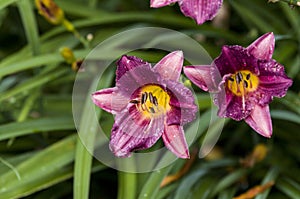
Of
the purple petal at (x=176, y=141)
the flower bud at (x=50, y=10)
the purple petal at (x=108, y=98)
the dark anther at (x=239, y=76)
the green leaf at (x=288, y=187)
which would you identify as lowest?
the green leaf at (x=288, y=187)

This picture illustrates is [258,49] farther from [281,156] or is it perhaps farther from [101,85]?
[281,156]

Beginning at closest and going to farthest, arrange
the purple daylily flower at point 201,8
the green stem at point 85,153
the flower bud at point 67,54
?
the purple daylily flower at point 201,8, the green stem at point 85,153, the flower bud at point 67,54

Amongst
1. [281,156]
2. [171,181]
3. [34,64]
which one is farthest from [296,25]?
[34,64]

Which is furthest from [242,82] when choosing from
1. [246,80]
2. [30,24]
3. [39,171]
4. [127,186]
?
[30,24]

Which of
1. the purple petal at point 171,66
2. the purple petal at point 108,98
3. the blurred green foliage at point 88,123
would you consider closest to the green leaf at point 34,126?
the blurred green foliage at point 88,123

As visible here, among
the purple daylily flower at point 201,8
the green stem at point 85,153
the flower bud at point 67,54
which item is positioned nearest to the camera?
the purple daylily flower at point 201,8

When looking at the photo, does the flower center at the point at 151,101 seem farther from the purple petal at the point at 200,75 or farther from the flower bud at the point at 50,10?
the flower bud at the point at 50,10

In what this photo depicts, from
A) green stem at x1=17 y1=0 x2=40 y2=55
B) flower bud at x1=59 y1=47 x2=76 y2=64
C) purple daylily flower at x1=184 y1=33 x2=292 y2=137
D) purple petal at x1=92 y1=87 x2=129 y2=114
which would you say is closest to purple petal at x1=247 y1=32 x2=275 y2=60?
purple daylily flower at x1=184 y1=33 x2=292 y2=137
